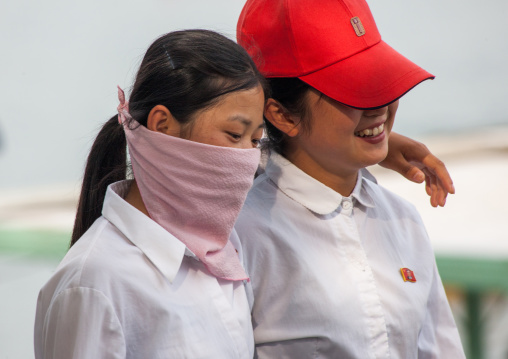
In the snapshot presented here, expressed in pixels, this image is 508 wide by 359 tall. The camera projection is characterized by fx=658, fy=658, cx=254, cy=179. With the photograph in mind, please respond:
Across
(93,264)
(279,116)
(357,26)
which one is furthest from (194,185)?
(357,26)

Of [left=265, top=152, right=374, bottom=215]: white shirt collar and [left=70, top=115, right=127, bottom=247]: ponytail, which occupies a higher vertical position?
[left=70, top=115, right=127, bottom=247]: ponytail

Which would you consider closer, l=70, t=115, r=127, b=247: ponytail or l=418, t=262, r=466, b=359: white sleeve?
l=70, t=115, r=127, b=247: ponytail

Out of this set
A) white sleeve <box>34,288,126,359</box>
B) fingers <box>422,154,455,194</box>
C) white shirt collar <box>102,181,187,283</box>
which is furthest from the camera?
fingers <box>422,154,455,194</box>

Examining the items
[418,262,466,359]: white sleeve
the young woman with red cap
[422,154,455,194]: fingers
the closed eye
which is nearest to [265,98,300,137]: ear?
the young woman with red cap

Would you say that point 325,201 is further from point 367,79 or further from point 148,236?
point 148,236

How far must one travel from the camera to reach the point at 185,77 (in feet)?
3.28

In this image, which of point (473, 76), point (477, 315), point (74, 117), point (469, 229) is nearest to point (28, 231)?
point (74, 117)

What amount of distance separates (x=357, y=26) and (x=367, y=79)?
11 centimetres

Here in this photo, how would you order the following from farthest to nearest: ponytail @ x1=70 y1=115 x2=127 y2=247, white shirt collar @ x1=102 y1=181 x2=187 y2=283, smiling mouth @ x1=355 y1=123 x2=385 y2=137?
smiling mouth @ x1=355 y1=123 x2=385 y2=137 → ponytail @ x1=70 y1=115 x2=127 y2=247 → white shirt collar @ x1=102 y1=181 x2=187 y2=283

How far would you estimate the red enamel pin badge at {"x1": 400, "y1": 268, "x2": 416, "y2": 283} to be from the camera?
125 centimetres

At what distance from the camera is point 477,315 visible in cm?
239

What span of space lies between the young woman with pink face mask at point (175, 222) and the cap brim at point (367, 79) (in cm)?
17

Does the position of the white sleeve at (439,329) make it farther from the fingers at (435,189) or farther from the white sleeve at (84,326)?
the white sleeve at (84,326)

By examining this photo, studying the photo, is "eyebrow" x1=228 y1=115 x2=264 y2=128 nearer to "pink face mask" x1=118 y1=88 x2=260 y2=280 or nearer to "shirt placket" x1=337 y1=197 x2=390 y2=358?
"pink face mask" x1=118 y1=88 x2=260 y2=280
